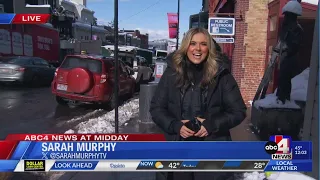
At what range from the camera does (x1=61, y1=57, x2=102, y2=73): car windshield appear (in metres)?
10.1

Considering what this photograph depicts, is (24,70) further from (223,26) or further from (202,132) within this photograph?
(202,132)

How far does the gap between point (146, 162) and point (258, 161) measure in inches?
39.3

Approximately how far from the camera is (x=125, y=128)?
7980mm

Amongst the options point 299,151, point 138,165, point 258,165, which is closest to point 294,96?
point 299,151

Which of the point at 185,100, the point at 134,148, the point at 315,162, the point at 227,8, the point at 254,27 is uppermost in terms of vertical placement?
the point at 227,8

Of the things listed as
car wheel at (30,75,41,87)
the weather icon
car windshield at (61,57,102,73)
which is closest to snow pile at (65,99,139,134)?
car windshield at (61,57,102,73)

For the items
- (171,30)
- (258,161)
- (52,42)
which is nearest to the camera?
(258,161)

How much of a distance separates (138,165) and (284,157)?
1314mm

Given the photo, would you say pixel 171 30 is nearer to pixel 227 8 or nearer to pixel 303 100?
pixel 227 8

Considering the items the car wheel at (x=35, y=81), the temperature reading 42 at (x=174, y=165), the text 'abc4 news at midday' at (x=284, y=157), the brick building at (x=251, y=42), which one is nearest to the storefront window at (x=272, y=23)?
the brick building at (x=251, y=42)

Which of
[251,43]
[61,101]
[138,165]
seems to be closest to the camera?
[138,165]

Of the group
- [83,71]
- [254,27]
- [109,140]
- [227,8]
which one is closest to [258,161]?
[109,140]

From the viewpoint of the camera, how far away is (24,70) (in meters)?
15.3

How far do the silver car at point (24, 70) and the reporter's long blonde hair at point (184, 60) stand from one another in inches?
543
